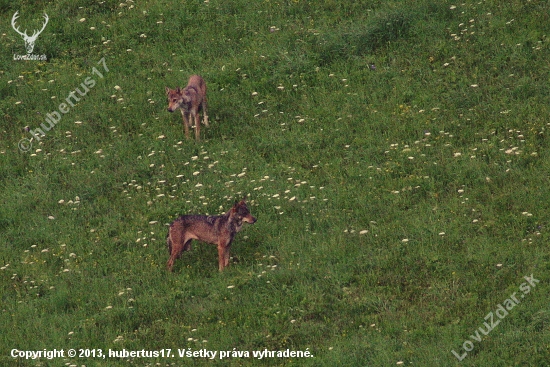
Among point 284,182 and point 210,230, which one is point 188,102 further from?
point 210,230

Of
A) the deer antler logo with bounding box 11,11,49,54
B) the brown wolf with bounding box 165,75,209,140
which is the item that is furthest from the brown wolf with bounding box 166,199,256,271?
the deer antler logo with bounding box 11,11,49,54

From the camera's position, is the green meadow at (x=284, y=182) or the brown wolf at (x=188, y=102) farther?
the brown wolf at (x=188, y=102)

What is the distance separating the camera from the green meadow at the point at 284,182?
528 inches

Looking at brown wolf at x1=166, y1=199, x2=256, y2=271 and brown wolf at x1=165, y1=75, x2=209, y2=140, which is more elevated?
brown wolf at x1=165, y1=75, x2=209, y2=140

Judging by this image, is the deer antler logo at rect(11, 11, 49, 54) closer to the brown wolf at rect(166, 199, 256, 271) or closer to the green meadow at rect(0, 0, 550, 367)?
the green meadow at rect(0, 0, 550, 367)

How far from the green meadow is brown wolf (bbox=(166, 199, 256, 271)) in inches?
13.8

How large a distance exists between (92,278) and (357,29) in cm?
962

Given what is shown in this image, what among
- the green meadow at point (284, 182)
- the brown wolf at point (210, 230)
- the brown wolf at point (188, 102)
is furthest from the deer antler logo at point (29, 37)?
the brown wolf at point (210, 230)

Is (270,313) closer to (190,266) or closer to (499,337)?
(190,266)

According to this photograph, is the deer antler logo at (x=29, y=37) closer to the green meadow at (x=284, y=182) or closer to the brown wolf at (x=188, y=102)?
the green meadow at (x=284, y=182)

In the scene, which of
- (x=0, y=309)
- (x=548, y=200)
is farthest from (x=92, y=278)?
(x=548, y=200)

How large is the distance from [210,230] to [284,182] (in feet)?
8.65

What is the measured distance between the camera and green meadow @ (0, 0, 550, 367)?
1341cm

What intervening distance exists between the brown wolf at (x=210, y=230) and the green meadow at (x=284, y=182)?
0.35 meters
